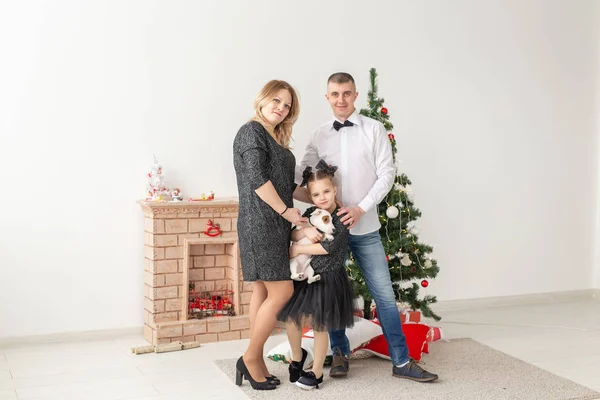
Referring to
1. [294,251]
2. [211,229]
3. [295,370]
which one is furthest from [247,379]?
[211,229]

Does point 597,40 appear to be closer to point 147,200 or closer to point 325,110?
point 325,110

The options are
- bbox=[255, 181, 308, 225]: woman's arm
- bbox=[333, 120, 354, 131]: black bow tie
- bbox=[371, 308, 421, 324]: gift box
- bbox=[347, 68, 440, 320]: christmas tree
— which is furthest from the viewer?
bbox=[371, 308, 421, 324]: gift box

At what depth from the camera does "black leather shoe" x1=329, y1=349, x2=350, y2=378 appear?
3.85 m

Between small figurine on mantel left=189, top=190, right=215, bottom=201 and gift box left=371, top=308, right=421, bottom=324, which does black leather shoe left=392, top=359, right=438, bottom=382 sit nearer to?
gift box left=371, top=308, right=421, bottom=324

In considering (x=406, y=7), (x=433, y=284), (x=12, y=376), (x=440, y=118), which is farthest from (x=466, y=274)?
(x=12, y=376)

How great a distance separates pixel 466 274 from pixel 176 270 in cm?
236

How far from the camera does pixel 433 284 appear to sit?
5.68 meters

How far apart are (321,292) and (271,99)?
95 cm

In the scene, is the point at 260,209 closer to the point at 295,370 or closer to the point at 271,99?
the point at 271,99

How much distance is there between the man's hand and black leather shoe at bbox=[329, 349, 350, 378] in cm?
77

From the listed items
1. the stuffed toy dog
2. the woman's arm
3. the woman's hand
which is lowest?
the stuffed toy dog

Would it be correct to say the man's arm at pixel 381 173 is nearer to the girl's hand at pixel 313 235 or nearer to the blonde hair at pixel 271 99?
the girl's hand at pixel 313 235

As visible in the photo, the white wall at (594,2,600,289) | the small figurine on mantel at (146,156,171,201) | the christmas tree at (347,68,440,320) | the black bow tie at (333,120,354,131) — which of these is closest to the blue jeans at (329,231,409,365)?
the black bow tie at (333,120,354,131)

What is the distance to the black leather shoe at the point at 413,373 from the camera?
373cm
